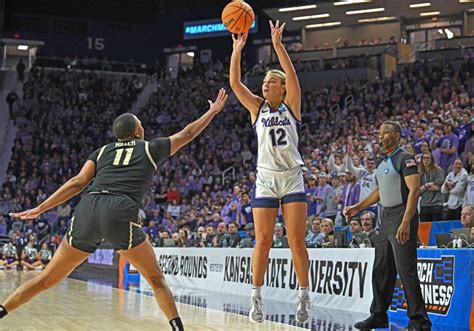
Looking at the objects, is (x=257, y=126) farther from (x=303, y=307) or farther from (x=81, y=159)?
(x=81, y=159)

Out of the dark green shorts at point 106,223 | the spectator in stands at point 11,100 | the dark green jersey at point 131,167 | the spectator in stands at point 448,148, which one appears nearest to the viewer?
the dark green shorts at point 106,223

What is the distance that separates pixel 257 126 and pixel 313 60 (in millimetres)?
24633

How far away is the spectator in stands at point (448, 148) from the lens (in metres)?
13.9

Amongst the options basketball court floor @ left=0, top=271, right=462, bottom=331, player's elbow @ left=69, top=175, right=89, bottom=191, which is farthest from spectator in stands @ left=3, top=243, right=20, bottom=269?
player's elbow @ left=69, top=175, right=89, bottom=191

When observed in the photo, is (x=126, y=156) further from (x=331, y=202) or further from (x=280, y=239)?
(x=331, y=202)

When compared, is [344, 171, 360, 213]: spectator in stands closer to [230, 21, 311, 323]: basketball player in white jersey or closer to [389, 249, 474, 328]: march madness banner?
[389, 249, 474, 328]: march madness banner

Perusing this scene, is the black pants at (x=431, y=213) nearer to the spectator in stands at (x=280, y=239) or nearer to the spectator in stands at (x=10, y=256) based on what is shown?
the spectator in stands at (x=280, y=239)

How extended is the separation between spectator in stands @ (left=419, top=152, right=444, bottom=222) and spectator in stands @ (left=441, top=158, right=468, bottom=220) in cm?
13

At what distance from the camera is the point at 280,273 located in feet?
40.5

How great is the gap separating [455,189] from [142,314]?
5.84m

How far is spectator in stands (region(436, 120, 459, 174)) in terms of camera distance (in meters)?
13.9

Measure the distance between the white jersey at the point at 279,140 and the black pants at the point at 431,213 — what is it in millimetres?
6443

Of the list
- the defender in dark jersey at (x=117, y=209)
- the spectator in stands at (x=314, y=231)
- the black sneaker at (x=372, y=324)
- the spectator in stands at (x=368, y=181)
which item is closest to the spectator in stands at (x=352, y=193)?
the spectator in stands at (x=368, y=181)

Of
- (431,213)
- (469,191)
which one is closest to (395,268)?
(469,191)
